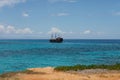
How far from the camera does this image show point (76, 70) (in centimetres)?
3253

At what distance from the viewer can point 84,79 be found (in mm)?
25609

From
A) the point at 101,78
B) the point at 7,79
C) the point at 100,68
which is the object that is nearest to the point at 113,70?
the point at 100,68

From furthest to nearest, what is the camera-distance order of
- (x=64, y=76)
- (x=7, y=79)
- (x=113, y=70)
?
1. (x=113, y=70)
2. (x=64, y=76)
3. (x=7, y=79)

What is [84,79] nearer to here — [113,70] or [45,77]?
[45,77]

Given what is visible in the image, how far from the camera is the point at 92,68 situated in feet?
111

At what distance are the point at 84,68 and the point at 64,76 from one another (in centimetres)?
688

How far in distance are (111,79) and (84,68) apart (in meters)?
7.72

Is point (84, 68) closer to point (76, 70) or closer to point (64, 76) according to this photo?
point (76, 70)

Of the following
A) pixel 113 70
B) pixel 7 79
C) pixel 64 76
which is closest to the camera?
pixel 7 79

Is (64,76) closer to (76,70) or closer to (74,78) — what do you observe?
(74,78)

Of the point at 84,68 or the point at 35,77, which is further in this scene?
the point at 84,68

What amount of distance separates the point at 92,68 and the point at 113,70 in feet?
8.13

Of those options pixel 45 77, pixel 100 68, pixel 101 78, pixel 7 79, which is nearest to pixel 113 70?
pixel 100 68

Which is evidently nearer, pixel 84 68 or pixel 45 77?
pixel 45 77
